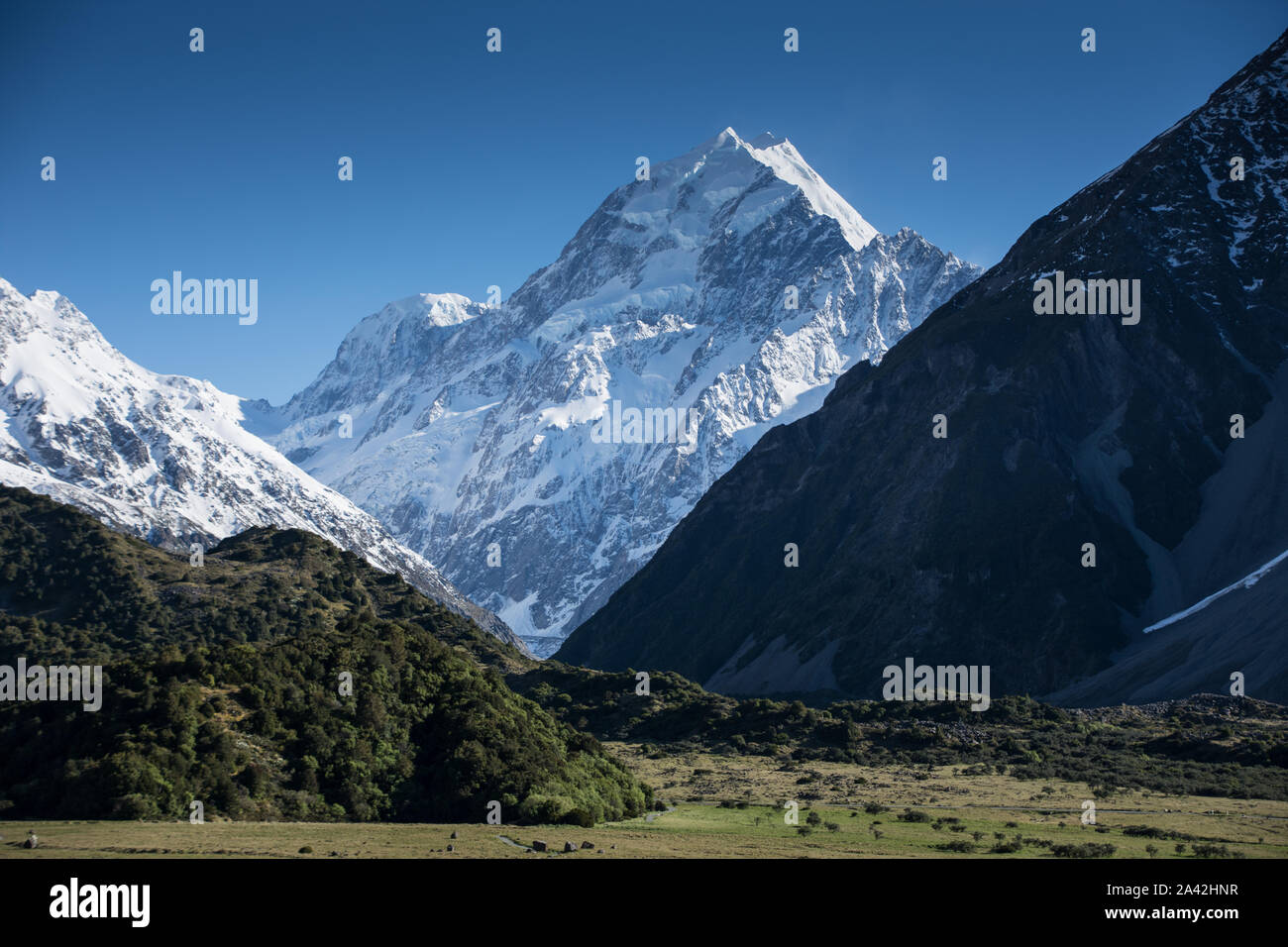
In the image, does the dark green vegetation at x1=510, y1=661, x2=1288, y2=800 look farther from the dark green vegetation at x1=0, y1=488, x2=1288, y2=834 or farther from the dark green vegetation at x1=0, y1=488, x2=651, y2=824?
the dark green vegetation at x1=0, y1=488, x2=651, y2=824

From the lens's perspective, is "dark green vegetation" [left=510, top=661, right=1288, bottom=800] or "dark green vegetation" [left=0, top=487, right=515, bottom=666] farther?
"dark green vegetation" [left=0, top=487, right=515, bottom=666]

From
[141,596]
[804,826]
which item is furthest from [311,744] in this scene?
[141,596]

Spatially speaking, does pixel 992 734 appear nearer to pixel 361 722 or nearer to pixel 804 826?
pixel 804 826

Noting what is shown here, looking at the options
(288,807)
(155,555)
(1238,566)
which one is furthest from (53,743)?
(1238,566)

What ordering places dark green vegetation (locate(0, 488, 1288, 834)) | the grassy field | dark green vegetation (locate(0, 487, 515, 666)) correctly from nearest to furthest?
1. the grassy field
2. dark green vegetation (locate(0, 488, 1288, 834))
3. dark green vegetation (locate(0, 487, 515, 666))

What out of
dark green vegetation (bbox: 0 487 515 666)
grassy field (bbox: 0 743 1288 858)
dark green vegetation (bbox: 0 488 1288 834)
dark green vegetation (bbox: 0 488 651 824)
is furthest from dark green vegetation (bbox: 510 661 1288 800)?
dark green vegetation (bbox: 0 487 515 666)

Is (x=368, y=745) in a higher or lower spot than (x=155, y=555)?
lower

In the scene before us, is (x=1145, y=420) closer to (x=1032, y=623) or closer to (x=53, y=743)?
(x=1032, y=623)
